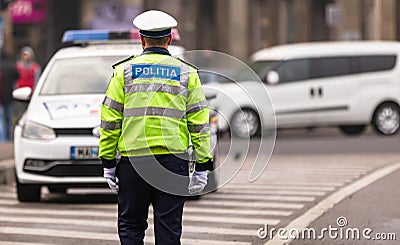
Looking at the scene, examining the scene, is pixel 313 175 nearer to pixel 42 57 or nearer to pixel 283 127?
pixel 283 127

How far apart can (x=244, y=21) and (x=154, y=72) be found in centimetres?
4005

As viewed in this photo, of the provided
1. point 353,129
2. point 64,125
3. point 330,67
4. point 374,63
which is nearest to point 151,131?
point 64,125

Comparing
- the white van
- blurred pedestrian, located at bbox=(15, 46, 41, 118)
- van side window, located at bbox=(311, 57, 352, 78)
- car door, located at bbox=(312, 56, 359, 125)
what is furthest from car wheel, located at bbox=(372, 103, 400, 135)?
blurred pedestrian, located at bbox=(15, 46, 41, 118)

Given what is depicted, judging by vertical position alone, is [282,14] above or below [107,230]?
below

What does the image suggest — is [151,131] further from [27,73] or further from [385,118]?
[385,118]

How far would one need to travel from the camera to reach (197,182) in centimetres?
625

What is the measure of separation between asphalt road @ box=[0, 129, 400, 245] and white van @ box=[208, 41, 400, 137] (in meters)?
6.19

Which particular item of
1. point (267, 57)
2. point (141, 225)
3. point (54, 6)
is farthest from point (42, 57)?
point (141, 225)

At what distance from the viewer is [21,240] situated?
9.09 metres

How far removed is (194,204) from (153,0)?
15.9 m

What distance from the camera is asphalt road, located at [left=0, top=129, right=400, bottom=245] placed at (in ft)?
30.8

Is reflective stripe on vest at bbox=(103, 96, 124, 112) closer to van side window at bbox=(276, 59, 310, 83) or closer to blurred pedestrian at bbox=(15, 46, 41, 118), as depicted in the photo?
blurred pedestrian at bbox=(15, 46, 41, 118)

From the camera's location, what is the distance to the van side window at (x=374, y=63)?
23703 mm

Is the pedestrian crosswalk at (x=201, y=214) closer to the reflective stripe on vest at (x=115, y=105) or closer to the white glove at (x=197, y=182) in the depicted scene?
the white glove at (x=197, y=182)
